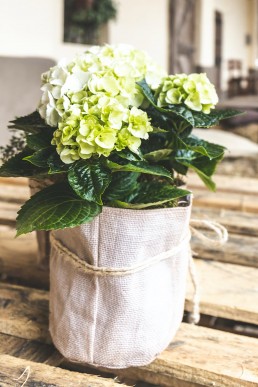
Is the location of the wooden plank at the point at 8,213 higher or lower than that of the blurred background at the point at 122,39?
lower

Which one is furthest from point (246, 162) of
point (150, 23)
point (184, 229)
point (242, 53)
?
point (242, 53)

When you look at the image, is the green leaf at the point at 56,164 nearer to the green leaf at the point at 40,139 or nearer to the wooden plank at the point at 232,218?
the green leaf at the point at 40,139

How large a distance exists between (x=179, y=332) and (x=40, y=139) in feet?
1.24

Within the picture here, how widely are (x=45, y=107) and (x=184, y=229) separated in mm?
261

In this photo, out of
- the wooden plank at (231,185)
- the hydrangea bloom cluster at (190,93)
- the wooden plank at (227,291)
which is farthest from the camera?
the wooden plank at (231,185)

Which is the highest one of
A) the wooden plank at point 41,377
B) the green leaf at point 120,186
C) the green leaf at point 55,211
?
the green leaf at point 120,186

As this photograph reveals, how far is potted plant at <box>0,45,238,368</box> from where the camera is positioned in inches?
26.4

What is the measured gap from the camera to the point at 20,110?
261 centimetres

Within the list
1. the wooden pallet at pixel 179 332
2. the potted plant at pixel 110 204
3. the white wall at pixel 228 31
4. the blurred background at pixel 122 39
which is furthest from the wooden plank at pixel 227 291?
the white wall at pixel 228 31

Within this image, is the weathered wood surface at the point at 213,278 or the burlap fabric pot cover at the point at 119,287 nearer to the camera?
the burlap fabric pot cover at the point at 119,287

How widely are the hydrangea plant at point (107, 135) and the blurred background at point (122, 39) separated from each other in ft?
5.36

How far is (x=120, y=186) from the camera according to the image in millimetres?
729

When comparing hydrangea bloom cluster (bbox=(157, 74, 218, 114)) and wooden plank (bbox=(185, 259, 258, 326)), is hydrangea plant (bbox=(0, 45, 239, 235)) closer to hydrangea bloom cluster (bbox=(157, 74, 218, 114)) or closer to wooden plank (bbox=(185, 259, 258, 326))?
hydrangea bloom cluster (bbox=(157, 74, 218, 114))

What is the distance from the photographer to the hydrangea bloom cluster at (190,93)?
0.76 metres
